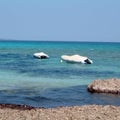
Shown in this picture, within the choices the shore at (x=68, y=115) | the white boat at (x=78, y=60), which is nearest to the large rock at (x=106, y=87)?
the shore at (x=68, y=115)

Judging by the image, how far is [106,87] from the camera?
29031 mm

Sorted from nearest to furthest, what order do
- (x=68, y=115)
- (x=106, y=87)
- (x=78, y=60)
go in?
1. (x=68, y=115)
2. (x=106, y=87)
3. (x=78, y=60)

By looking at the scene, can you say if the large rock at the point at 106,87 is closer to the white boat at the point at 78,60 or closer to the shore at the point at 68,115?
the shore at the point at 68,115

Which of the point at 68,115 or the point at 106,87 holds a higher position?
the point at 68,115

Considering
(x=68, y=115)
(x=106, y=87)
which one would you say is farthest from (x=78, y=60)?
(x=68, y=115)

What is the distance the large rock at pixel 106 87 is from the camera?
28578 millimetres

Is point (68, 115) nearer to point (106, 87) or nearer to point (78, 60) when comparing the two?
point (106, 87)

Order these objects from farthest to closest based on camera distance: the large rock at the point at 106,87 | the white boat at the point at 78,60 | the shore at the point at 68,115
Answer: the white boat at the point at 78,60 < the large rock at the point at 106,87 < the shore at the point at 68,115

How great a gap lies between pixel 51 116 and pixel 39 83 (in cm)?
1839

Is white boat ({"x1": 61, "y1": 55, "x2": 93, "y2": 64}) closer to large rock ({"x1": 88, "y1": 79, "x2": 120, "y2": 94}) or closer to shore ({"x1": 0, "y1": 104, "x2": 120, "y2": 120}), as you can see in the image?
large rock ({"x1": 88, "y1": 79, "x2": 120, "y2": 94})

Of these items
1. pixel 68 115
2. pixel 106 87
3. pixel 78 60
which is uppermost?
pixel 68 115

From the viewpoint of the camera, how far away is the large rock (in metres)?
28.6

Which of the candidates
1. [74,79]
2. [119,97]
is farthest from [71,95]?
[74,79]

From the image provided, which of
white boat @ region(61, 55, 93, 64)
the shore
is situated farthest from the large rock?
white boat @ region(61, 55, 93, 64)
